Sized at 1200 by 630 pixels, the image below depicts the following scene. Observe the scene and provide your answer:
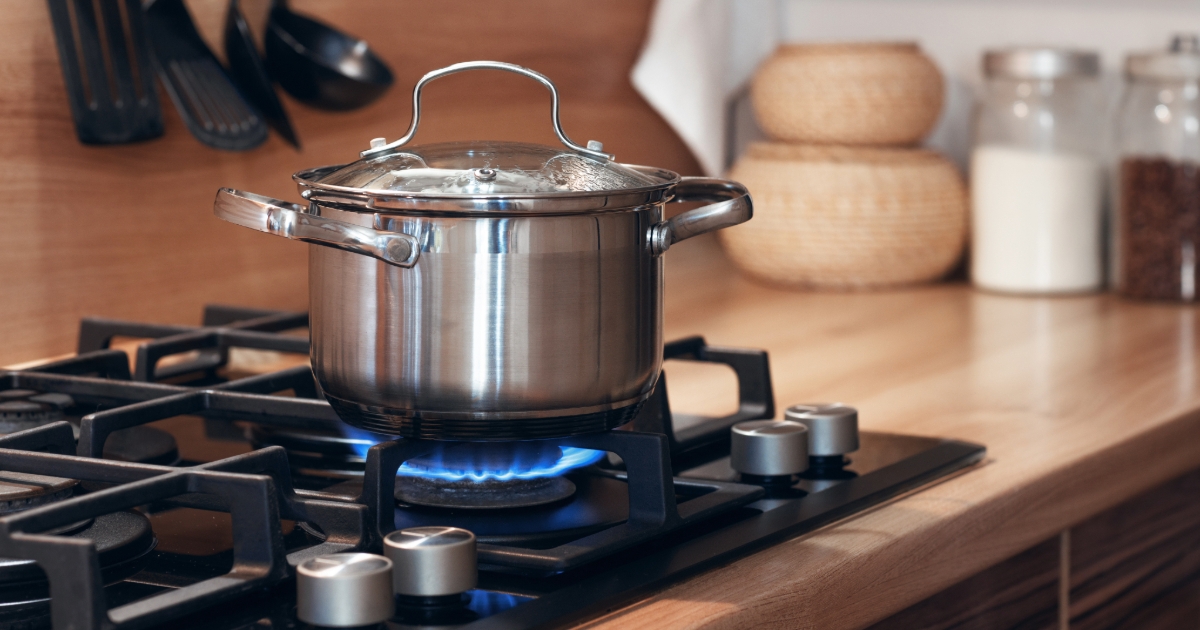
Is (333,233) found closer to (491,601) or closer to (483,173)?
(483,173)

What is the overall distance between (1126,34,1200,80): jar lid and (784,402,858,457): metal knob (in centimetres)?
87

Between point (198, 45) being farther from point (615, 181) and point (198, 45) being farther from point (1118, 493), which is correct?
point (1118, 493)

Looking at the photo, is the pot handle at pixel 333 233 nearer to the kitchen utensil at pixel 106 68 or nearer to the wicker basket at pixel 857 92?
the kitchen utensil at pixel 106 68

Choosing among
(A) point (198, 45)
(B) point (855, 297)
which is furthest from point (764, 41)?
(A) point (198, 45)

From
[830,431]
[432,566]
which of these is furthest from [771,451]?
[432,566]

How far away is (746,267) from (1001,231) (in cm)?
30

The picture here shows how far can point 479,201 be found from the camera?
1.99 feet

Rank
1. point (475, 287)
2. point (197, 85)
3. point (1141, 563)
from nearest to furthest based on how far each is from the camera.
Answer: point (475, 287) < point (1141, 563) < point (197, 85)

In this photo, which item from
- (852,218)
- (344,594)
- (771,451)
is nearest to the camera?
(344,594)

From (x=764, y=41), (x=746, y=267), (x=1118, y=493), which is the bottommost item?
(x=1118, y=493)

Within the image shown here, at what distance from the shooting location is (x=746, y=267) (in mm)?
1667

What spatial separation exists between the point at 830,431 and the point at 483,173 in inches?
11.6

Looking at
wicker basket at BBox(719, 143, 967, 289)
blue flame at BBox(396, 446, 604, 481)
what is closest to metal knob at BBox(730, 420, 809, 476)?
blue flame at BBox(396, 446, 604, 481)

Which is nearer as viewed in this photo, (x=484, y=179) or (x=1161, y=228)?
(x=484, y=179)
